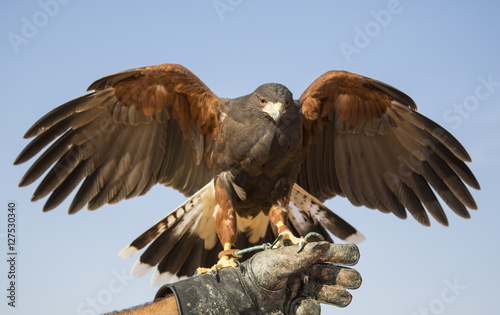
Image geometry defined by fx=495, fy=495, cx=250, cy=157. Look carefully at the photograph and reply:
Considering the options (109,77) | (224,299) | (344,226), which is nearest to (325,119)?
(344,226)

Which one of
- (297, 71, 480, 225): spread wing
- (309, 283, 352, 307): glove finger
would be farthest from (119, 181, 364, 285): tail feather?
(309, 283, 352, 307): glove finger

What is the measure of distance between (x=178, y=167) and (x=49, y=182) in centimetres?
138

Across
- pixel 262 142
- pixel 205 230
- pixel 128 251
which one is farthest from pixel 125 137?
pixel 262 142

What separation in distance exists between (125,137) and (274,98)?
6.07 feet

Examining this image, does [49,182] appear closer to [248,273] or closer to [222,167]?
[222,167]

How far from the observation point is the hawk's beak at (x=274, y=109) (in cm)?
439

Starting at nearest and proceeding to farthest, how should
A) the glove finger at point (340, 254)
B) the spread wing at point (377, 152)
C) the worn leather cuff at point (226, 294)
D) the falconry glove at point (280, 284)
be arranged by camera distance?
the worn leather cuff at point (226, 294) → the falconry glove at point (280, 284) → the glove finger at point (340, 254) → the spread wing at point (377, 152)

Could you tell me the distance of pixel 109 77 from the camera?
490 cm

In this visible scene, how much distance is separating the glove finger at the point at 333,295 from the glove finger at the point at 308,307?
2.5 inches

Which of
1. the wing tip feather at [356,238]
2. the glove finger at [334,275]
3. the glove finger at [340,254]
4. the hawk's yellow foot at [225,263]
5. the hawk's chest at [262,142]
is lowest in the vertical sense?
the wing tip feather at [356,238]

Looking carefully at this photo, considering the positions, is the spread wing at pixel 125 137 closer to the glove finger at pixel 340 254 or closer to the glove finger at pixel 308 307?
the glove finger at pixel 340 254

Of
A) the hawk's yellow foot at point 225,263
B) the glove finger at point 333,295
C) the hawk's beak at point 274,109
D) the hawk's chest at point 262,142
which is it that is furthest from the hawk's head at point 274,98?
the glove finger at point 333,295

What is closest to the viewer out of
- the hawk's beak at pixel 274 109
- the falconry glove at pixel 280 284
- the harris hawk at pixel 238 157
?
the falconry glove at pixel 280 284

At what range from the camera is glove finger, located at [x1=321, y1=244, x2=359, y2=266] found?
3463 millimetres
